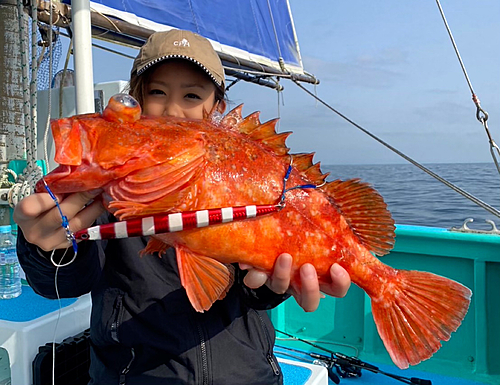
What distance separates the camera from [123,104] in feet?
4.63

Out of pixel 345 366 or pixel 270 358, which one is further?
pixel 345 366

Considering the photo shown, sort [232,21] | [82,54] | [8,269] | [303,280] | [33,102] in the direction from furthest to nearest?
[232,21]
[8,269]
[33,102]
[82,54]
[303,280]

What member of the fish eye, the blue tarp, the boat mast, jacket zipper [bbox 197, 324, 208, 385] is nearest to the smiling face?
the fish eye

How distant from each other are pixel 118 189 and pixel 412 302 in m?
1.39

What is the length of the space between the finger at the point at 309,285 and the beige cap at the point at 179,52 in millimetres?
987

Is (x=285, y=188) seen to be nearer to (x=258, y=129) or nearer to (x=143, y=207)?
(x=258, y=129)

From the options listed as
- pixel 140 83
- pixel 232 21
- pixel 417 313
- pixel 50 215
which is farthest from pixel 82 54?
pixel 232 21

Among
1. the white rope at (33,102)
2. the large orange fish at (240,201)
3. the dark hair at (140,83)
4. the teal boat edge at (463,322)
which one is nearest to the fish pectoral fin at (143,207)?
the large orange fish at (240,201)

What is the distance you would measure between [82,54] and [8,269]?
1.72 metres

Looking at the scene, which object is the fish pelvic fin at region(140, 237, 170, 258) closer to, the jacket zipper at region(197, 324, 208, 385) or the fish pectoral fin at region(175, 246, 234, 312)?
the fish pectoral fin at region(175, 246, 234, 312)

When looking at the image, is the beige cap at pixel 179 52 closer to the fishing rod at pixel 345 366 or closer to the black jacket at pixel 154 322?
the black jacket at pixel 154 322

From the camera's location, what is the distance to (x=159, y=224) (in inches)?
51.8

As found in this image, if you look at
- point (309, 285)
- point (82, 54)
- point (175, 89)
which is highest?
point (82, 54)

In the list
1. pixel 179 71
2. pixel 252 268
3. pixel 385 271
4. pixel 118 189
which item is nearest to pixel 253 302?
pixel 252 268
